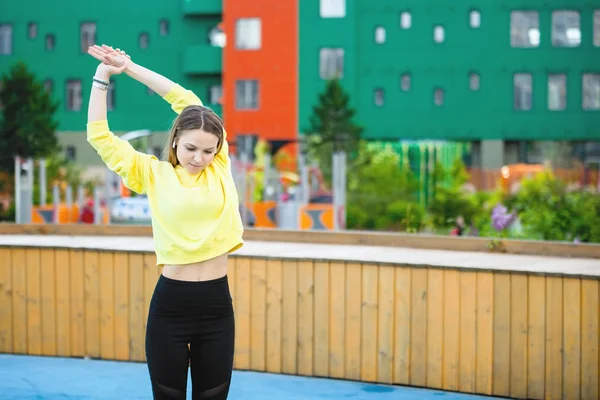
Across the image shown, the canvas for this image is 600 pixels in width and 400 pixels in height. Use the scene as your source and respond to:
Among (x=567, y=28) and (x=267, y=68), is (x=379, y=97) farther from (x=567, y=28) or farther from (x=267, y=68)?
(x=567, y=28)

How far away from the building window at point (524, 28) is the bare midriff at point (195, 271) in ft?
139

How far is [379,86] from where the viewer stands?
4569 centimetres

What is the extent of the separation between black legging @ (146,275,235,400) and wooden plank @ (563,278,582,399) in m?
3.00

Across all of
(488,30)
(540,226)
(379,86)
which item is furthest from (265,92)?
(540,226)

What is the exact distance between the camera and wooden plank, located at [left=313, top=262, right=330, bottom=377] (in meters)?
8.05

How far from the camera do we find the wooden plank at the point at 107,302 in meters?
8.63

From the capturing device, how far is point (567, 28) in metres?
46.2

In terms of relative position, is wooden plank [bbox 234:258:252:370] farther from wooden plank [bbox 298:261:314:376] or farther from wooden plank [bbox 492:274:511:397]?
wooden plank [bbox 492:274:511:397]

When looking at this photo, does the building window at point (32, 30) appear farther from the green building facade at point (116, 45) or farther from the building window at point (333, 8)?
the building window at point (333, 8)

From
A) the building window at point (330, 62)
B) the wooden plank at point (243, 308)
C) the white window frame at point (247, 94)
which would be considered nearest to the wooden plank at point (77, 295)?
the wooden plank at point (243, 308)

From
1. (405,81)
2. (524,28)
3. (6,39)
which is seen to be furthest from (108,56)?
(6,39)

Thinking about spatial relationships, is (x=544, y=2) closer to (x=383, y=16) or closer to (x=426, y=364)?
(x=383, y=16)

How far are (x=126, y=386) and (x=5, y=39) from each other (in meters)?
45.2

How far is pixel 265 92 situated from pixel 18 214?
83.5 feet
